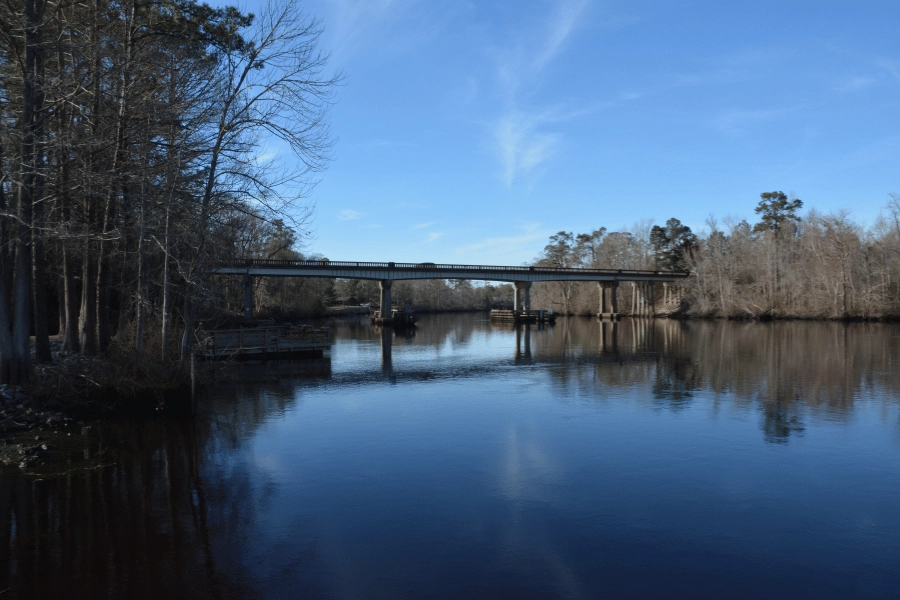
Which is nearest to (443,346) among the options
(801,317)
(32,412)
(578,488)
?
(32,412)

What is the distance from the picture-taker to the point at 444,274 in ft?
242

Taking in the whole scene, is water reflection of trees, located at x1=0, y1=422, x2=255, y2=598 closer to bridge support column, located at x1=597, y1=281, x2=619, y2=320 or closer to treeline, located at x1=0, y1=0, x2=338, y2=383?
treeline, located at x1=0, y1=0, x2=338, y2=383

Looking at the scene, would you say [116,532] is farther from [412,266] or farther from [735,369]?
[412,266]

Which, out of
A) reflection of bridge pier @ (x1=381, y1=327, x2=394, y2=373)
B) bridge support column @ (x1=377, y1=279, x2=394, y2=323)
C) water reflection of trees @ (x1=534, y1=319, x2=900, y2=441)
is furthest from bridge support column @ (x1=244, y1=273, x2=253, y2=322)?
water reflection of trees @ (x1=534, y1=319, x2=900, y2=441)

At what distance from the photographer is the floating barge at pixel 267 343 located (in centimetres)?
2972

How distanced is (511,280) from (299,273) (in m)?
30.0

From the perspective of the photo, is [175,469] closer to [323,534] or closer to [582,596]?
[323,534]

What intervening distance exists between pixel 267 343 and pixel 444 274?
141 ft

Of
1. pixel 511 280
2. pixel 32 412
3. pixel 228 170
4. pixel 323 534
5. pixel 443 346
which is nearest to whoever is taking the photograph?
pixel 323 534

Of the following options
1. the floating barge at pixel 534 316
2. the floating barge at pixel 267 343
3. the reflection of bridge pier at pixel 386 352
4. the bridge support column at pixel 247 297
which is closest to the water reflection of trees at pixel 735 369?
the reflection of bridge pier at pixel 386 352

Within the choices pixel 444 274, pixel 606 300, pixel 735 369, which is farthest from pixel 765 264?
pixel 735 369

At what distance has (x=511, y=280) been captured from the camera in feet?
267

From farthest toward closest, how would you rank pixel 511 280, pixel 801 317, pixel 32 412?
pixel 511 280 → pixel 801 317 → pixel 32 412

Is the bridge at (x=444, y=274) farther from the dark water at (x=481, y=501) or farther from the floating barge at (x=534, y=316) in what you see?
the dark water at (x=481, y=501)
